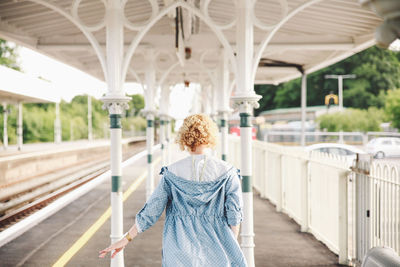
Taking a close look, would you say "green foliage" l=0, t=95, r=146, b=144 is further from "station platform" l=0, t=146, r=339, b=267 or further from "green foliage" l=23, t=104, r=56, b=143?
"station platform" l=0, t=146, r=339, b=267

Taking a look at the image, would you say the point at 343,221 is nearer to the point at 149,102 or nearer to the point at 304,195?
the point at 304,195

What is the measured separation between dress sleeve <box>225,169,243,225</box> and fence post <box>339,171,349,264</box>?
11.4 ft

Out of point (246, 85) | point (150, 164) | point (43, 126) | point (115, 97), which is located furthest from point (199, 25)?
point (43, 126)

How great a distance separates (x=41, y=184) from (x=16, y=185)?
3.10 meters

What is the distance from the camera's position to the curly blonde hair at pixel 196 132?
2824 mm

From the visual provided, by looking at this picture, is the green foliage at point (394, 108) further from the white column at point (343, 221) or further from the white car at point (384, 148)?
the white column at point (343, 221)

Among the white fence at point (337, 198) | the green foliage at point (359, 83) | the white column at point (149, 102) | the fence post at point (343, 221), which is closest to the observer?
the white fence at point (337, 198)

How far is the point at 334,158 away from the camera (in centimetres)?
635

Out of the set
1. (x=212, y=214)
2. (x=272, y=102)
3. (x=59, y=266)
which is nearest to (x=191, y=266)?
(x=212, y=214)

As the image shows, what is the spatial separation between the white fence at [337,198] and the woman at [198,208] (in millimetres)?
2317

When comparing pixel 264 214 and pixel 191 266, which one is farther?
pixel 264 214

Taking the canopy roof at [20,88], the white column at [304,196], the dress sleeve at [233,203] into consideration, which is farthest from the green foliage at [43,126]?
the dress sleeve at [233,203]

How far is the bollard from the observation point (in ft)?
9.03

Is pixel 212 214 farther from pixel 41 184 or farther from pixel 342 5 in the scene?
pixel 41 184
